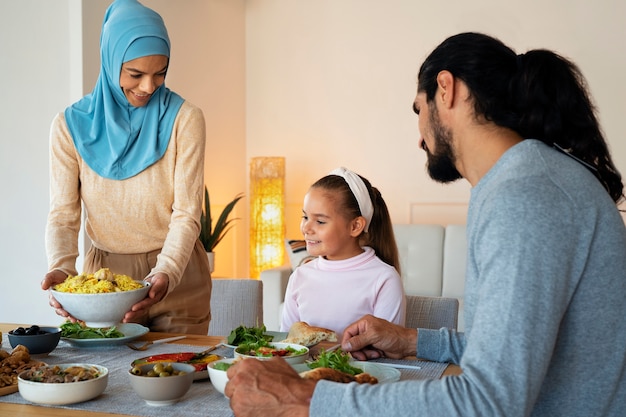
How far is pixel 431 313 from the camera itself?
7.71ft

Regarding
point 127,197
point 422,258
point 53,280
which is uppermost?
point 127,197

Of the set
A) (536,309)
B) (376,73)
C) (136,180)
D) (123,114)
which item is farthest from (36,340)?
(376,73)

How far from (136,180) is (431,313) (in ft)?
3.30

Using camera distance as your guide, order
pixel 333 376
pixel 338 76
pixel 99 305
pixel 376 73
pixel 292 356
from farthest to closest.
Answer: pixel 338 76
pixel 376 73
pixel 99 305
pixel 292 356
pixel 333 376

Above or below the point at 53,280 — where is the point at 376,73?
above

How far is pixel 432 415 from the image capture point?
40.7 inches

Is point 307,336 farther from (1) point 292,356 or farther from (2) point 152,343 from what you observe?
(2) point 152,343

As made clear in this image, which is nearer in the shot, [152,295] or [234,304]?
[152,295]

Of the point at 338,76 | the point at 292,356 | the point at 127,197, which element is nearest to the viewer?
the point at 292,356

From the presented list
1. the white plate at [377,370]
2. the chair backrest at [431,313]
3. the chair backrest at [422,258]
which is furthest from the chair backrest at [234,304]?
the chair backrest at [422,258]

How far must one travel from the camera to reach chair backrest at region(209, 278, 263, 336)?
2.65m

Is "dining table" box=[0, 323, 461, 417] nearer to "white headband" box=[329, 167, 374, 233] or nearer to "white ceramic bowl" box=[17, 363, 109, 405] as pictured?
"white ceramic bowl" box=[17, 363, 109, 405]

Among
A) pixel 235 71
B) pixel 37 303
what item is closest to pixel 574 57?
pixel 235 71

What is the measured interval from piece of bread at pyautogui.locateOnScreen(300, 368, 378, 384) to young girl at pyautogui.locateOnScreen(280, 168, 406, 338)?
864 mm
